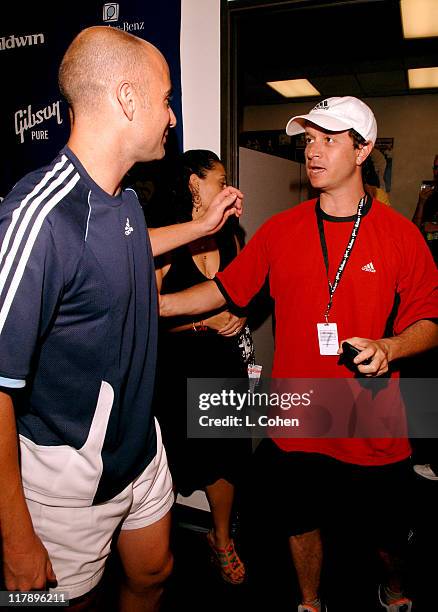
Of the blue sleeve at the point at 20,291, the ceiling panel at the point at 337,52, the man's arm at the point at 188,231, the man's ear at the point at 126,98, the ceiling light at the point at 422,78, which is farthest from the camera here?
the ceiling light at the point at 422,78

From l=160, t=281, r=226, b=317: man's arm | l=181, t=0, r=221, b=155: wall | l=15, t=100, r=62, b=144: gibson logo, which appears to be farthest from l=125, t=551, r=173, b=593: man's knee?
l=15, t=100, r=62, b=144: gibson logo

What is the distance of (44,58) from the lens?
9.02 feet

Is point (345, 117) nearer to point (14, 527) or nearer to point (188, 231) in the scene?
point (188, 231)

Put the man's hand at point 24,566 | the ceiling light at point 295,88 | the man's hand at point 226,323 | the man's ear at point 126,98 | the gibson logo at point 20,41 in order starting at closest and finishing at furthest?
the man's hand at point 24,566
the man's ear at point 126,98
the man's hand at point 226,323
the gibson logo at point 20,41
the ceiling light at point 295,88

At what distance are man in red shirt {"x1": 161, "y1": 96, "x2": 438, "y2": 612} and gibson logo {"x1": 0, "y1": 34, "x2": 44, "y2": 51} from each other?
5.43 feet

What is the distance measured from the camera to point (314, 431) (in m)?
1.94

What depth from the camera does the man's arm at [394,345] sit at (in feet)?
4.95

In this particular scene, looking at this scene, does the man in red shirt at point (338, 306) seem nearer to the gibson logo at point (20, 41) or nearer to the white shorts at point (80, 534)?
the white shorts at point (80, 534)

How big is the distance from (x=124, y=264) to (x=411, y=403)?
10.3ft

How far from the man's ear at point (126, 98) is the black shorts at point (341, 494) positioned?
1.38 metres

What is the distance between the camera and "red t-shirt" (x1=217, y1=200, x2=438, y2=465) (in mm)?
1850

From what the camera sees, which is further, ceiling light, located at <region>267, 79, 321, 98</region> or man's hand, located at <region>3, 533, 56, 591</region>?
ceiling light, located at <region>267, 79, 321, 98</region>

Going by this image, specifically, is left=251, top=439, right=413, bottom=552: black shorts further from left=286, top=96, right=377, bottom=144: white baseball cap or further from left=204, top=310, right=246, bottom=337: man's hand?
left=286, top=96, right=377, bottom=144: white baseball cap

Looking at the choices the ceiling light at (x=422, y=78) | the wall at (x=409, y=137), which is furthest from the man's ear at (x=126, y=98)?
the wall at (x=409, y=137)
